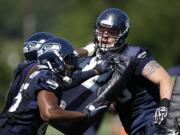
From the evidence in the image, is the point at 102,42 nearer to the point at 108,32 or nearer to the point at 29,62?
the point at 108,32

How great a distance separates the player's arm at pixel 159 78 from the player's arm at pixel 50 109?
1.19 meters

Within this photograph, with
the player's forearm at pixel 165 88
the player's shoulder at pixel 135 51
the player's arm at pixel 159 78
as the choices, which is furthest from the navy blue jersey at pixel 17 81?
the player's forearm at pixel 165 88

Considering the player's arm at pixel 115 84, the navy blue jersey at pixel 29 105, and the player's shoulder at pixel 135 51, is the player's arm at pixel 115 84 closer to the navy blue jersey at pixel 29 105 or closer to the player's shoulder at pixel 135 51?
the player's shoulder at pixel 135 51

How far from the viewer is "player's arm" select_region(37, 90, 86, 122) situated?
700cm

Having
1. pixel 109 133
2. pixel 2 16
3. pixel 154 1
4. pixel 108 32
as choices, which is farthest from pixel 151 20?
pixel 2 16

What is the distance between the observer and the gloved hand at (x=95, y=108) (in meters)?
7.60

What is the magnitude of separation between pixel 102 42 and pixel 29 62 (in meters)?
0.73

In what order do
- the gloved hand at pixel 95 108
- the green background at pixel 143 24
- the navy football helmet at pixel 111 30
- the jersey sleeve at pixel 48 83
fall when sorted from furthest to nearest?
1. the green background at pixel 143 24
2. the navy football helmet at pixel 111 30
3. the gloved hand at pixel 95 108
4. the jersey sleeve at pixel 48 83

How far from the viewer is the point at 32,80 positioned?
731 cm

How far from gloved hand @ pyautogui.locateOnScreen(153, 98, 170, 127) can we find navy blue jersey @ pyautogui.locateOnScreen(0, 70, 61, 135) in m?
1.06

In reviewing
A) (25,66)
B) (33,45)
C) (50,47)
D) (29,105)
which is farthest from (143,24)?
(29,105)

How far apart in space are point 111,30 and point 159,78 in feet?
2.25

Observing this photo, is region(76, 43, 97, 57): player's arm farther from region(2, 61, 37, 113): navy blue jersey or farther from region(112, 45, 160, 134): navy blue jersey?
region(2, 61, 37, 113): navy blue jersey

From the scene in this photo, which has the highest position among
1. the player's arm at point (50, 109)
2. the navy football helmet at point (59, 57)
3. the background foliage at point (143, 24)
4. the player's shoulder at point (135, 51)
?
the navy football helmet at point (59, 57)
